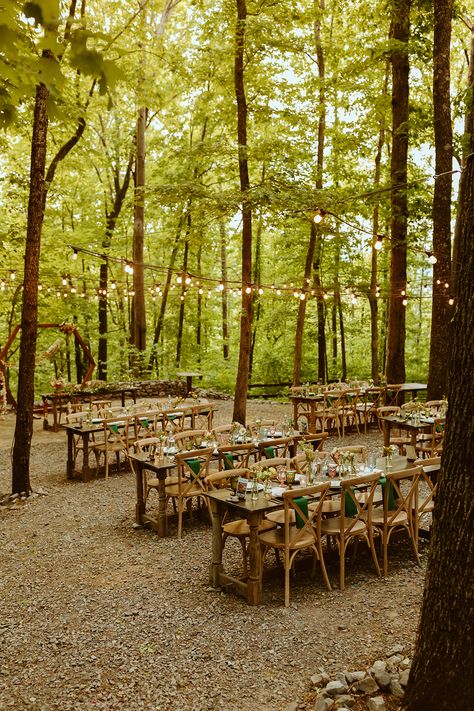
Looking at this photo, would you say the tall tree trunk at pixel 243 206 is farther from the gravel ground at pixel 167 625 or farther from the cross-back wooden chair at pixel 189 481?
the gravel ground at pixel 167 625

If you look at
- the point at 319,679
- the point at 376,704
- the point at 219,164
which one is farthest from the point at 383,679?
the point at 219,164

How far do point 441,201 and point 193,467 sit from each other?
9475mm

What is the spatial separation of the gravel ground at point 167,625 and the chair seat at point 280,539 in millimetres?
484

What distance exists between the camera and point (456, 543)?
3051mm

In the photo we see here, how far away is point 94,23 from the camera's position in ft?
57.9

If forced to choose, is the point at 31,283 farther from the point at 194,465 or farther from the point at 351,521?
the point at 351,521

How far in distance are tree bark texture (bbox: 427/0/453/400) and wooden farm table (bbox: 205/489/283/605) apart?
358 inches

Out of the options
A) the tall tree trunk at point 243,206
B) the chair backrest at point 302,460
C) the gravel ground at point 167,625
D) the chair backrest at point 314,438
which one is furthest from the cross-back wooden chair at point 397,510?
the tall tree trunk at point 243,206

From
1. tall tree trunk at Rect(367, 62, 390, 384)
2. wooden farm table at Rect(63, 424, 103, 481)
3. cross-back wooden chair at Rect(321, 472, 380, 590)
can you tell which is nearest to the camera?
cross-back wooden chair at Rect(321, 472, 380, 590)

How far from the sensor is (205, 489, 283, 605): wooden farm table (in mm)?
5465

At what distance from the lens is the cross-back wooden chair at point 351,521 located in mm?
5777

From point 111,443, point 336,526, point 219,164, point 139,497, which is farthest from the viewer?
point 219,164

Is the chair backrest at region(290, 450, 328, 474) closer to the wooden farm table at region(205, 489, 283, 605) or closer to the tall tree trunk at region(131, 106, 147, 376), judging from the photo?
the wooden farm table at region(205, 489, 283, 605)

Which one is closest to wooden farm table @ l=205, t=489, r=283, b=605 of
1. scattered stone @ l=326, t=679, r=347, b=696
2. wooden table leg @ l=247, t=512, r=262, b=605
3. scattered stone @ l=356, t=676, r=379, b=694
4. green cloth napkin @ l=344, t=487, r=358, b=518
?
wooden table leg @ l=247, t=512, r=262, b=605
